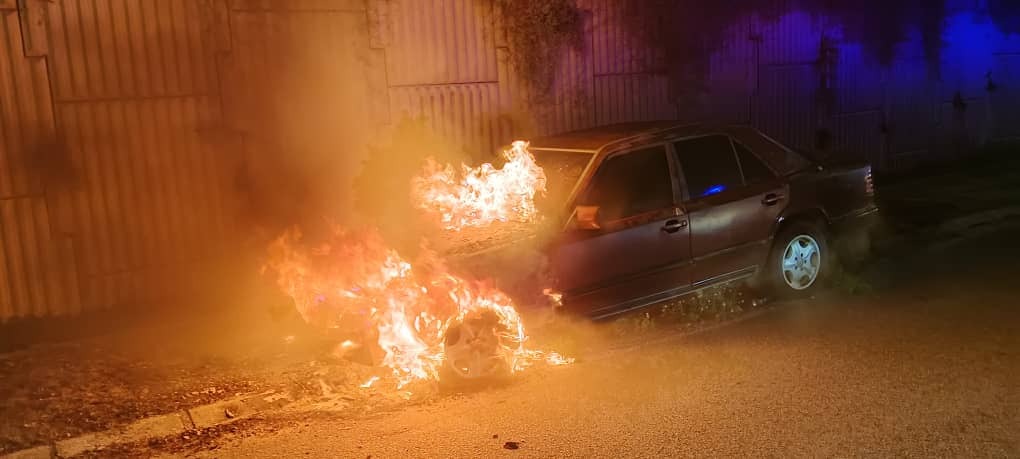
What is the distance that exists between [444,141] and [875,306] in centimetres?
537

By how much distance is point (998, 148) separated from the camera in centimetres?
1842

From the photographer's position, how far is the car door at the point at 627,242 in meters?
6.11

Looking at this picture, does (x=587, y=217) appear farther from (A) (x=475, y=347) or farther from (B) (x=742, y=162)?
(B) (x=742, y=162)

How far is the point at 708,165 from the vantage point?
277 inches

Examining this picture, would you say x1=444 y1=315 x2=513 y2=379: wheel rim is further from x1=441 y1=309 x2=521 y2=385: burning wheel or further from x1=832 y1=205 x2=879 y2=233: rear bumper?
x1=832 y1=205 x2=879 y2=233: rear bumper

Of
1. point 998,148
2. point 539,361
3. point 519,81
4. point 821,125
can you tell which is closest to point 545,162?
point 539,361

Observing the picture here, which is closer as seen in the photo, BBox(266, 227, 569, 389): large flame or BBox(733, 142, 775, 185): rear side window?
BBox(266, 227, 569, 389): large flame

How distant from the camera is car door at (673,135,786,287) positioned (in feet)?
22.4

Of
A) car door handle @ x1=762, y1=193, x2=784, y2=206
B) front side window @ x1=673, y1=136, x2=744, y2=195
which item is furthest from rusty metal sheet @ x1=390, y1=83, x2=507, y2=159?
car door handle @ x1=762, y1=193, x2=784, y2=206

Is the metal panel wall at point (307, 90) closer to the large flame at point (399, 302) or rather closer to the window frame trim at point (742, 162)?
the large flame at point (399, 302)

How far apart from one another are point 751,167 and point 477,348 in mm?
3231

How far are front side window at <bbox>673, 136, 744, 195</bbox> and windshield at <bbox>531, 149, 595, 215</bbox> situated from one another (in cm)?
91

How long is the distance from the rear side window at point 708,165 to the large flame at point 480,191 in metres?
1.27

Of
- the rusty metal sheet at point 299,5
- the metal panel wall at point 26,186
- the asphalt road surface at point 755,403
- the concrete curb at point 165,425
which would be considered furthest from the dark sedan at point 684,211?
the metal panel wall at point 26,186
